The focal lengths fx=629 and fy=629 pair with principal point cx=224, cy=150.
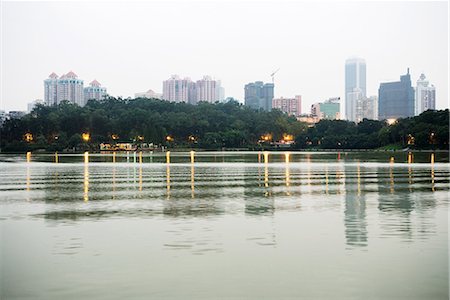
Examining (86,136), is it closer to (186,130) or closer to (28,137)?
(28,137)

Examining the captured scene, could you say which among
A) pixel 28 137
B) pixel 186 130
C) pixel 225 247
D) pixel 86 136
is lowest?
pixel 225 247

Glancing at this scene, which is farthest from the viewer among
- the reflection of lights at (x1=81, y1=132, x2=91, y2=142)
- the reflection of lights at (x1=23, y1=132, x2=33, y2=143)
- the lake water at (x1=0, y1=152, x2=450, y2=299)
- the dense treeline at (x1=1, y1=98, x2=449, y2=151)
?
the reflection of lights at (x1=81, y1=132, x2=91, y2=142)

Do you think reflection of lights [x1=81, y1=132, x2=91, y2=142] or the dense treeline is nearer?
the dense treeline

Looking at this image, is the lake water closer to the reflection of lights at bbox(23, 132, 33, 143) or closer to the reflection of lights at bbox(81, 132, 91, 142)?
the reflection of lights at bbox(81, 132, 91, 142)

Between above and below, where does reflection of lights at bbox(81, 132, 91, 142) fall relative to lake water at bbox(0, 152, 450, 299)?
above

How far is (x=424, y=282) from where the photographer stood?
10141mm

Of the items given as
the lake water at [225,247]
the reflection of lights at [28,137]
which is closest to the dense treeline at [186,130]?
the reflection of lights at [28,137]

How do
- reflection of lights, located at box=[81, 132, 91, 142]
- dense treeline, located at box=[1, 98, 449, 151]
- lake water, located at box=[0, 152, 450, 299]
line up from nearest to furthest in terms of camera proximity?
lake water, located at box=[0, 152, 450, 299], dense treeline, located at box=[1, 98, 449, 151], reflection of lights, located at box=[81, 132, 91, 142]

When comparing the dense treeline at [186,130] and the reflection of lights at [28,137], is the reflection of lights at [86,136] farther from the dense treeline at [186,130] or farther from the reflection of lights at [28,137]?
the reflection of lights at [28,137]

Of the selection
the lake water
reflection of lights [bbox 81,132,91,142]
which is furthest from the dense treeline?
the lake water

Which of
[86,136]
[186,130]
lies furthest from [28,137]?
[186,130]

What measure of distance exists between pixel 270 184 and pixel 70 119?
447 feet

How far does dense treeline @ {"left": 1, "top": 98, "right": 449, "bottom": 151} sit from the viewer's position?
14088cm

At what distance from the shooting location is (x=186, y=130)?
180m
